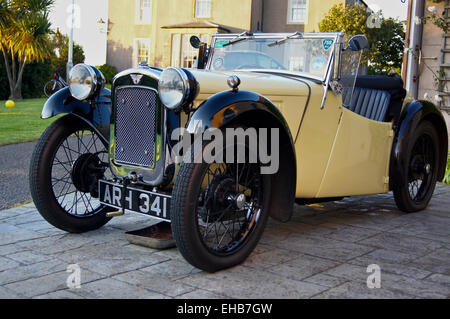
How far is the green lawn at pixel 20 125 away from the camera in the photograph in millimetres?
9250

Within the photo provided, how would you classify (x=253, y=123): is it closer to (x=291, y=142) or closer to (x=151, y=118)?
(x=291, y=142)

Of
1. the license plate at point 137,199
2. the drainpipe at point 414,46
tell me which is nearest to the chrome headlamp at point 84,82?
the license plate at point 137,199

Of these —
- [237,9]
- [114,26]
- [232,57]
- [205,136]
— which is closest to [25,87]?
[114,26]

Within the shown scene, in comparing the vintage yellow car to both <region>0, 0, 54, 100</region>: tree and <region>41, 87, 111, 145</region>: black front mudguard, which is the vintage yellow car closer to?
<region>41, 87, 111, 145</region>: black front mudguard

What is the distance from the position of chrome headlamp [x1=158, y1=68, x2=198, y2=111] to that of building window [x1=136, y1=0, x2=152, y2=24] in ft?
79.8

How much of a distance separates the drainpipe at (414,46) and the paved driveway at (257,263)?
4.60 metres

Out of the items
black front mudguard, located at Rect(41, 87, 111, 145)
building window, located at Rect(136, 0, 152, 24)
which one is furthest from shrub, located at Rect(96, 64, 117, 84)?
black front mudguard, located at Rect(41, 87, 111, 145)

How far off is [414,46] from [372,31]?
50.5ft

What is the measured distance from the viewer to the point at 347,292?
105 inches

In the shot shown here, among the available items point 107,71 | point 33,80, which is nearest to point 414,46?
point 33,80

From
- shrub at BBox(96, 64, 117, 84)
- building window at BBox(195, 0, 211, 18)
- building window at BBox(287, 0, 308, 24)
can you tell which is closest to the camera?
building window at BBox(287, 0, 308, 24)

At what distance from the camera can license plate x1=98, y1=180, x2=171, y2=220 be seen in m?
2.97

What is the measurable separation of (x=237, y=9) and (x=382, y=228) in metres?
20.7

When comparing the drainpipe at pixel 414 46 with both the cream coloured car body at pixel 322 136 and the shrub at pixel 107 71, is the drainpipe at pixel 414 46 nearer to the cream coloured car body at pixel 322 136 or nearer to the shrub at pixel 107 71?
the cream coloured car body at pixel 322 136
